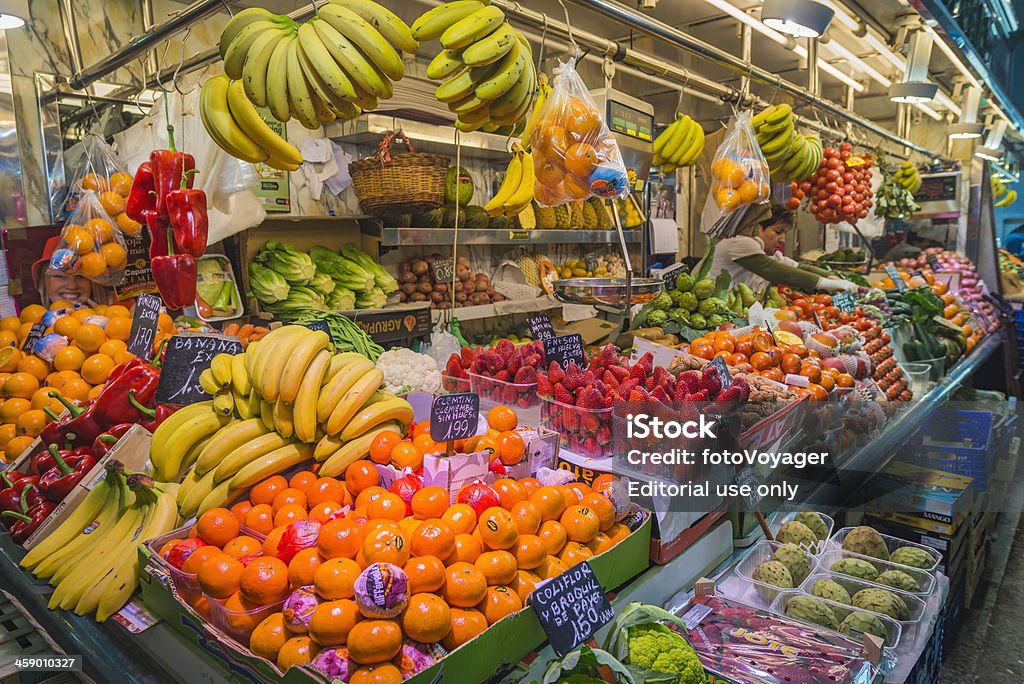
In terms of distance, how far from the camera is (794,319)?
134 inches

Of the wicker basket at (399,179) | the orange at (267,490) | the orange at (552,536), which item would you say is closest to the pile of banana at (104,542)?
the orange at (267,490)

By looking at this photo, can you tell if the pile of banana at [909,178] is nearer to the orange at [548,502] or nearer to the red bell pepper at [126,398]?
the orange at [548,502]

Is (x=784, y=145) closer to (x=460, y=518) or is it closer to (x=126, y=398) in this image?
(x=460, y=518)

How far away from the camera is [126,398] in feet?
6.84

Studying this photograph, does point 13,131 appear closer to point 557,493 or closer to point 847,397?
point 557,493

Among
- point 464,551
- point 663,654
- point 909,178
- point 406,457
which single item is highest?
point 909,178

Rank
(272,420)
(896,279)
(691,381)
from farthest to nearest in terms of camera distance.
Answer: (896,279) → (691,381) → (272,420)

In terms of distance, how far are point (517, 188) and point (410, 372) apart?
39.1 inches

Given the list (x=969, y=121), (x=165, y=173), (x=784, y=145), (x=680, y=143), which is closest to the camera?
(x=165, y=173)

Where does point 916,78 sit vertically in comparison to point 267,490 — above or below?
above

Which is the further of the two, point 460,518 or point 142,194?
point 142,194

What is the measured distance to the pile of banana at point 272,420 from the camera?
1588 mm

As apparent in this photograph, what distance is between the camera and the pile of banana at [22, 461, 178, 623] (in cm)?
156

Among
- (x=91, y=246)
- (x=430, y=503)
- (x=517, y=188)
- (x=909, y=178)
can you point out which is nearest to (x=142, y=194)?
(x=91, y=246)
